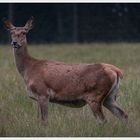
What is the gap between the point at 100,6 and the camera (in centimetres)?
3139

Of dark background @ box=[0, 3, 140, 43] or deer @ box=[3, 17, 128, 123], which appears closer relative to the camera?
deer @ box=[3, 17, 128, 123]

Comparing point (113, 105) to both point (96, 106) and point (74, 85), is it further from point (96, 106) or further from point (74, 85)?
point (74, 85)

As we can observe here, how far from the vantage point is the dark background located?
30.0 meters

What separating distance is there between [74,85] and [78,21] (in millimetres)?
22508

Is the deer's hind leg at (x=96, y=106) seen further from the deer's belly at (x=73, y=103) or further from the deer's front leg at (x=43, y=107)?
the deer's front leg at (x=43, y=107)

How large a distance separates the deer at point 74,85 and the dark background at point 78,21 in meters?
20.0

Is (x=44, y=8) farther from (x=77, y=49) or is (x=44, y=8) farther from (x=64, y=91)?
(x=64, y=91)

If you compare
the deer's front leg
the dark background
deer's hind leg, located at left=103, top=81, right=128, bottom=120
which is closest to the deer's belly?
the deer's front leg

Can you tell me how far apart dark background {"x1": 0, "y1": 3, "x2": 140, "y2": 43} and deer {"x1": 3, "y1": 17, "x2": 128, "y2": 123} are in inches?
788

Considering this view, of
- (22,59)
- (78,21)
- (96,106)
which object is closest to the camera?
(96,106)

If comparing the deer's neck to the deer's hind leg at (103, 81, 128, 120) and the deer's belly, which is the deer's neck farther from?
the deer's hind leg at (103, 81, 128, 120)

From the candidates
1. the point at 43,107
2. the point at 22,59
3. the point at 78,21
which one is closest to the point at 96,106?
the point at 43,107

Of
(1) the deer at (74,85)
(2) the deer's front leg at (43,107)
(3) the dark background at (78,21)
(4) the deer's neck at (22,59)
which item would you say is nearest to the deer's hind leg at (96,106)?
(1) the deer at (74,85)

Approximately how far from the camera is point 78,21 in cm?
3159
